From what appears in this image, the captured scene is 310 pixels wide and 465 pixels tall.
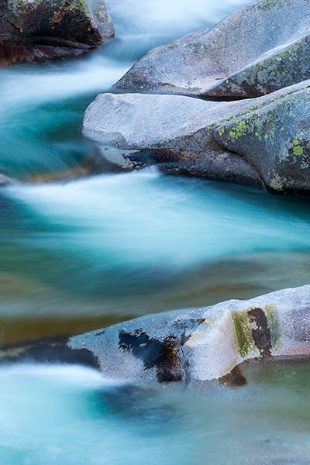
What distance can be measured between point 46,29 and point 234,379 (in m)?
8.46

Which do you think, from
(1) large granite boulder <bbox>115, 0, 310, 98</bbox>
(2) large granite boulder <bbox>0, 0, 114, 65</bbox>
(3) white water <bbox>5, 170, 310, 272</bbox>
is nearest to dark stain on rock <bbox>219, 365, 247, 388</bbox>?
(3) white water <bbox>5, 170, 310, 272</bbox>

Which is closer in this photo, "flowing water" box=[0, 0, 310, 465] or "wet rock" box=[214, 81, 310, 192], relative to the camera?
"flowing water" box=[0, 0, 310, 465]

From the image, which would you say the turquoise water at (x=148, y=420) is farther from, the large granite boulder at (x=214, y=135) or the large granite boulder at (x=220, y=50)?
the large granite boulder at (x=220, y=50)

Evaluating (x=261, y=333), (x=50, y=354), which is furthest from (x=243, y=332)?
(x=50, y=354)

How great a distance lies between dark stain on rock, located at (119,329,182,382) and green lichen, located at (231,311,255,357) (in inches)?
14.0

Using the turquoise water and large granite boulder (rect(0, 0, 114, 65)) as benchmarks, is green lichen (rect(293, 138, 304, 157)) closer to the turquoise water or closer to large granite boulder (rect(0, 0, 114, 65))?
the turquoise water

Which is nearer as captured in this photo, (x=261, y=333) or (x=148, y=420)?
(x=148, y=420)

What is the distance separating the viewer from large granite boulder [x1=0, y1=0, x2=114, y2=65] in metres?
11.5

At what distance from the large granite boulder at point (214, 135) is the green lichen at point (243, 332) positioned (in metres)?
2.97

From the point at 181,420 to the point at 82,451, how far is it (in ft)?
1.76

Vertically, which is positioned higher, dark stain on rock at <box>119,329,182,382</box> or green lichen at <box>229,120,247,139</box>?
green lichen at <box>229,120,247,139</box>

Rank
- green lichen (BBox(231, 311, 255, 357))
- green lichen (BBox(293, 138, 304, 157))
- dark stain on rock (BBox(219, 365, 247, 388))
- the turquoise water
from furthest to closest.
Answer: green lichen (BBox(293, 138, 304, 157)), green lichen (BBox(231, 311, 255, 357)), dark stain on rock (BBox(219, 365, 247, 388)), the turquoise water

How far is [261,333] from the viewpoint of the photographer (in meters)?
4.71

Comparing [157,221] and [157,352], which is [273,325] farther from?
[157,221]
